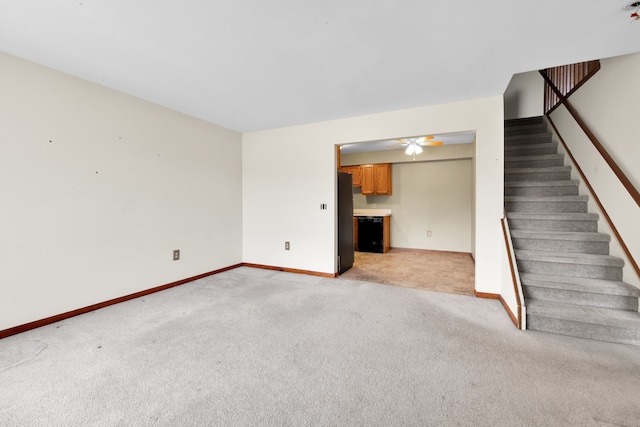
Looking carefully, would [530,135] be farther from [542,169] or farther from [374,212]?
[374,212]

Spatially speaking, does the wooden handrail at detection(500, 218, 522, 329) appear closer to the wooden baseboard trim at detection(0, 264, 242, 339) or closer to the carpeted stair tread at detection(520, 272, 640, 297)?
the carpeted stair tread at detection(520, 272, 640, 297)

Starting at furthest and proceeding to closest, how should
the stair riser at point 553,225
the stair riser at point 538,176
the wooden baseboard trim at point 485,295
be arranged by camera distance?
the stair riser at point 538,176, the wooden baseboard trim at point 485,295, the stair riser at point 553,225

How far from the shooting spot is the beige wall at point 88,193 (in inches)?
88.7

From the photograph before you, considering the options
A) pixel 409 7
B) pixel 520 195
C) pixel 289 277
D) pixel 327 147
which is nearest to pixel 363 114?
pixel 327 147

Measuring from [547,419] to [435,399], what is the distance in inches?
20.7

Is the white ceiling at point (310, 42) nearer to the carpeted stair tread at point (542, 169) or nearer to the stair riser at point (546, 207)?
the carpeted stair tread at point (542, 169)

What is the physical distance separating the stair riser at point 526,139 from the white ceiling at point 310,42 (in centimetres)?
176

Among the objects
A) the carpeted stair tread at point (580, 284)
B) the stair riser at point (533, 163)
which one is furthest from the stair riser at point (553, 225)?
the stair riser at point (533, 163)

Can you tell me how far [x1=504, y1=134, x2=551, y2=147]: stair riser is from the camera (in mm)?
4141

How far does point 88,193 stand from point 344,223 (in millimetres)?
3268

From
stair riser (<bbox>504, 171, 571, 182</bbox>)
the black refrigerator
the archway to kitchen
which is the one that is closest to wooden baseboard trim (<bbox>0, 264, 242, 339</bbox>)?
the black refrigerator

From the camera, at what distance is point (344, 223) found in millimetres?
4410

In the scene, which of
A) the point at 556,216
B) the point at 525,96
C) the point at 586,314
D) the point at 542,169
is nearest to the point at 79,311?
the point at 586,314

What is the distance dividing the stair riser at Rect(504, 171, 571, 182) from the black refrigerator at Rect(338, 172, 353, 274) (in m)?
2.31
